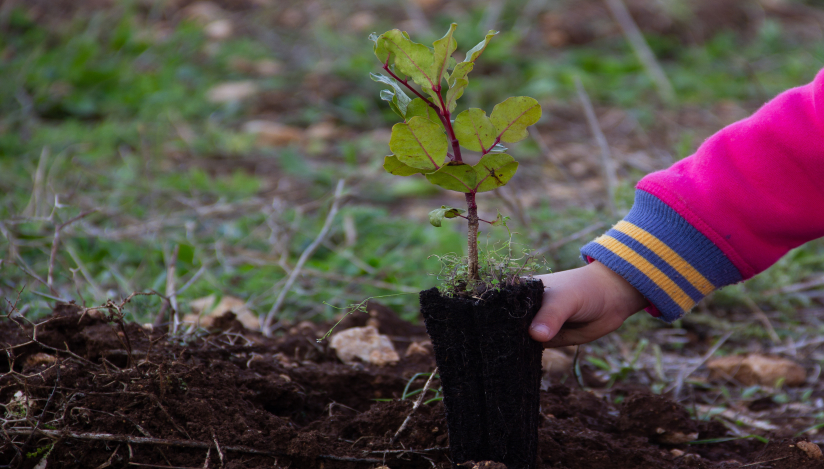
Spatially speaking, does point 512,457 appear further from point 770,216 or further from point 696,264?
point 770,216

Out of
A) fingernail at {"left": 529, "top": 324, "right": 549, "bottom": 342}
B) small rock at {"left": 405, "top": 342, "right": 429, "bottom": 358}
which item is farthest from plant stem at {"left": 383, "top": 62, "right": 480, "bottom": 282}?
small rock at {"left": 405, "top": 342, "right": 429, "bottom": 358}

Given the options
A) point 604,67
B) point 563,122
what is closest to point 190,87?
point 563,122

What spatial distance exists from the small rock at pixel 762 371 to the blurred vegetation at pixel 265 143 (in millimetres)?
323

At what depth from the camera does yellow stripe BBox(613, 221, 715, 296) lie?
1357mm

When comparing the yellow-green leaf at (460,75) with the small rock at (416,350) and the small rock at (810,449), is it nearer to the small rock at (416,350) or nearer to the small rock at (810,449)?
the small rock at (416,350)

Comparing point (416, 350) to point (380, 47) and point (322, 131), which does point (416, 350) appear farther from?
point (322, 131)

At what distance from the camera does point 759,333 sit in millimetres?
2291

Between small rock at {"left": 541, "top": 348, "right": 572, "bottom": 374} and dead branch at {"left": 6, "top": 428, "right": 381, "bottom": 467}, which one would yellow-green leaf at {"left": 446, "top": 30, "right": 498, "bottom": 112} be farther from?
small rock at {"left": 541, "top": 348, "right": 572, "bottom": 374}

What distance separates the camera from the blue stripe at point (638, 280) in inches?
52.9

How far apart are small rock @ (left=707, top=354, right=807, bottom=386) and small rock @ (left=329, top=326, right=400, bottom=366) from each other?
107 cm

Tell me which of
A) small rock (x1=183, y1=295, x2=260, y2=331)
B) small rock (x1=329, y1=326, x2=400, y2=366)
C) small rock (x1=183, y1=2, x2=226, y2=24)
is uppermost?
small rock (x1=183, y1=2, x2=226, y2=24)

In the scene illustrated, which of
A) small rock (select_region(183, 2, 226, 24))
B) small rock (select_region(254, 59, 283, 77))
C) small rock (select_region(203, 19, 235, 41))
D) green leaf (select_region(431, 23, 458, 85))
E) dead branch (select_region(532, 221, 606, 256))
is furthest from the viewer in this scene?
small rock (select_region(183, 2, 226, 24))

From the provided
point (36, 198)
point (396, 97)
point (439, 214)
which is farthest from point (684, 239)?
point (36, 198)

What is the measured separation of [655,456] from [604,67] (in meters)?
4.64
